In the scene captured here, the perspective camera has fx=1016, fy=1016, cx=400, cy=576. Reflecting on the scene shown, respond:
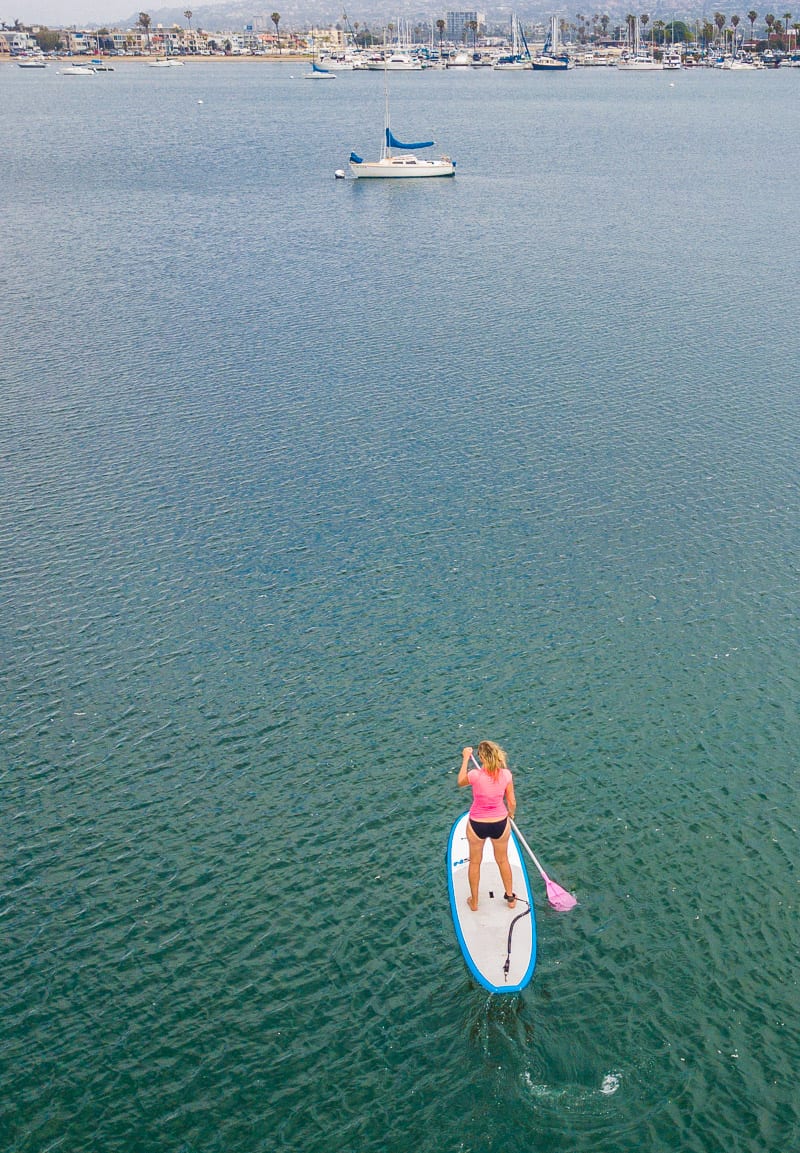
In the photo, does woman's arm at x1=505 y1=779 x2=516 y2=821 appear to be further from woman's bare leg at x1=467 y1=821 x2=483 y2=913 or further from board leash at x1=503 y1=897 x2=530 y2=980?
board leash at x1=503 y1=897 x2=530 y2=980

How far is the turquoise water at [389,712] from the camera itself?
1962 centimetres

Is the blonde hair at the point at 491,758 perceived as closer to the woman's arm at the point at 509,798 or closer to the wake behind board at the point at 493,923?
the woman's arm at the point at 509,798

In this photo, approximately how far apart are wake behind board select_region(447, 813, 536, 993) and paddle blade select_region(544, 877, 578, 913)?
2.75 feet

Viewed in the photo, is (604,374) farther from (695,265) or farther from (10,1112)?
(10,1112)

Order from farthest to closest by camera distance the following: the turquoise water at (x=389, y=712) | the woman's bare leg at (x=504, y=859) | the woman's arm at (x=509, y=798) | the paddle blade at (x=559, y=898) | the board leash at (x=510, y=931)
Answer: the paddle blade at (x=559, y=898), the woman's bare leg at (x=504, y=859), the woman's arm at (x=509, y=798), the board leash at (x=510, y=931), the turquoise water at (x=389, y=712)

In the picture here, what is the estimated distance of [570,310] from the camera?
71562 mm

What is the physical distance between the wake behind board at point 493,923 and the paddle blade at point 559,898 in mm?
838

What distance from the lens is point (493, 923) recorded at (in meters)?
21.3

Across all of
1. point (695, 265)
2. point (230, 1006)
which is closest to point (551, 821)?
point (230, 1006)

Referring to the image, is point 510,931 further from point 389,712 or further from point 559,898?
point 389,712

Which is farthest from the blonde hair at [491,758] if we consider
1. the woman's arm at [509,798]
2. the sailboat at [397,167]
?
the sailboat at [397,167]

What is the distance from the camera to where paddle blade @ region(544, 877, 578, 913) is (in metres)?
22.6

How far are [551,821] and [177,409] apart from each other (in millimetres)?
35988

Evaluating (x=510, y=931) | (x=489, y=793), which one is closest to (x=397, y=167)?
(x=489, y=793)
